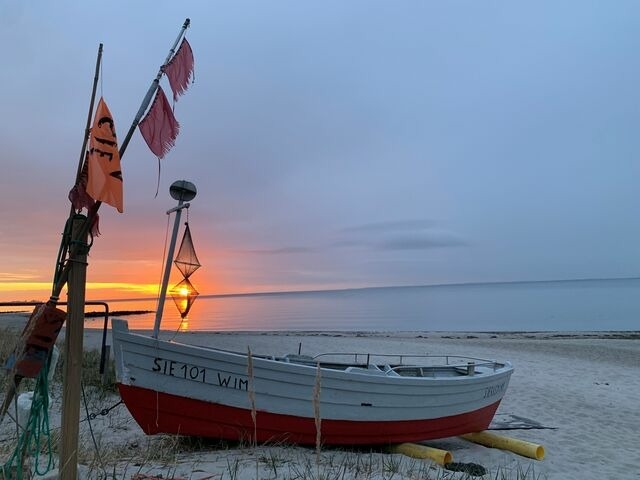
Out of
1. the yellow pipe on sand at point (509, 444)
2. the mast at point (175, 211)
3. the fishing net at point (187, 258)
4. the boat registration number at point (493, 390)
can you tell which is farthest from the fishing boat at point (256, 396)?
the yellow pipe on sand at point (509, 444)

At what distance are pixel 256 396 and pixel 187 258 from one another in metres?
1.75

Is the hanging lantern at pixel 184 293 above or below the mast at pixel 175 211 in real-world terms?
below

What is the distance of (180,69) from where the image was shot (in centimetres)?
354

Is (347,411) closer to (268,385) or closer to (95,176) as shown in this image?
(268,385)

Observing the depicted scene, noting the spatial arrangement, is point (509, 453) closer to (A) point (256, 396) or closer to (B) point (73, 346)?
(A) point (256, 396)

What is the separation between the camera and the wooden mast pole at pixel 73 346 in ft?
9.12

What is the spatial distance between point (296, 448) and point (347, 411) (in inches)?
29.0

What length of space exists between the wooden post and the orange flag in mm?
317

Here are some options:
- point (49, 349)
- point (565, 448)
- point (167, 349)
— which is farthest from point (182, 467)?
point (565, 448)

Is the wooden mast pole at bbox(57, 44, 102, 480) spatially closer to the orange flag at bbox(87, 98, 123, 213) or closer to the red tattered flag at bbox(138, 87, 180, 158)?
the orange flag at bbox(87, 98, 123, 213)

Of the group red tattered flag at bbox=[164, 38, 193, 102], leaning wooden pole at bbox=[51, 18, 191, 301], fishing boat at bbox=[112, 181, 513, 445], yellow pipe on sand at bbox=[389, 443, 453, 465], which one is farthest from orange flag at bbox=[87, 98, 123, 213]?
yellow pipe on sand at bbox=[389, 443, 453, 465]

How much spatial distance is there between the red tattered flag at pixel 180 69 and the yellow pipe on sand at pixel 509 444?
6.21m

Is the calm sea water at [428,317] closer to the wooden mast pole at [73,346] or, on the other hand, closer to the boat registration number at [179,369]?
the boat registration number at [179,369]

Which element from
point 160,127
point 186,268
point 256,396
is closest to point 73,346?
point 160,127
